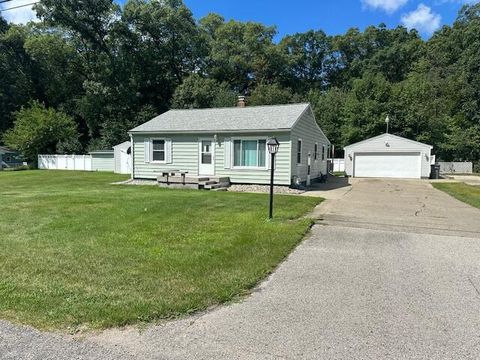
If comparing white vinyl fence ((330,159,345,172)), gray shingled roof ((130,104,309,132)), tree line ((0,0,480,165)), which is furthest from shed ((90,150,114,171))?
white vinyl fence ((330,159,345,172))

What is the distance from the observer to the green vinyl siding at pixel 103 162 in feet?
92.0

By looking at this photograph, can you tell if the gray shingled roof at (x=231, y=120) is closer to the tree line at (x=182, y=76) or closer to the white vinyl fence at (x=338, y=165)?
the white vinyl fence at (x=338, y=165)

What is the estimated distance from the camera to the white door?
16.5 m

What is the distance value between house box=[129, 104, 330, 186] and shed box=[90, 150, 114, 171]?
10.6m

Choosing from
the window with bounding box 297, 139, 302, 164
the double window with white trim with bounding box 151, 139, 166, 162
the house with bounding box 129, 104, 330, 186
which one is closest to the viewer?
the house with bounding box 129, 104, 330, 186

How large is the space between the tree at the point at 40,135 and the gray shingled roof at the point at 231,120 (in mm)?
18081

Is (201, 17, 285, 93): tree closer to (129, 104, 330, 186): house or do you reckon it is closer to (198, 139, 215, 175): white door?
(129, 104, 330, 186): house

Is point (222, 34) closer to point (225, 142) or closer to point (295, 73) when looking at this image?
point (295, 73)

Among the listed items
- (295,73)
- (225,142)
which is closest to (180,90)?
(295,73)

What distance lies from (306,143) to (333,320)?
1439 centimetres

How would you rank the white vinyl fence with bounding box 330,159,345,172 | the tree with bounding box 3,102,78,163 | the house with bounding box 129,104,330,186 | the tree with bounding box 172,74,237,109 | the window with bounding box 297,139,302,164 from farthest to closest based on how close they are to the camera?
the tree with bounding box 172,74,237,109, the white vinyl fence with bounding box 330,159,345,172, the tree with bounding box 3,102,78,163, the window with bounding box 297,139,302,164, the house with bounding box 129,104,330,186

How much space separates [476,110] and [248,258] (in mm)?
41018

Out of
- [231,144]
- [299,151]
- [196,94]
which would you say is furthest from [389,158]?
[196,94]

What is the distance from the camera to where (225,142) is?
1603 cm
